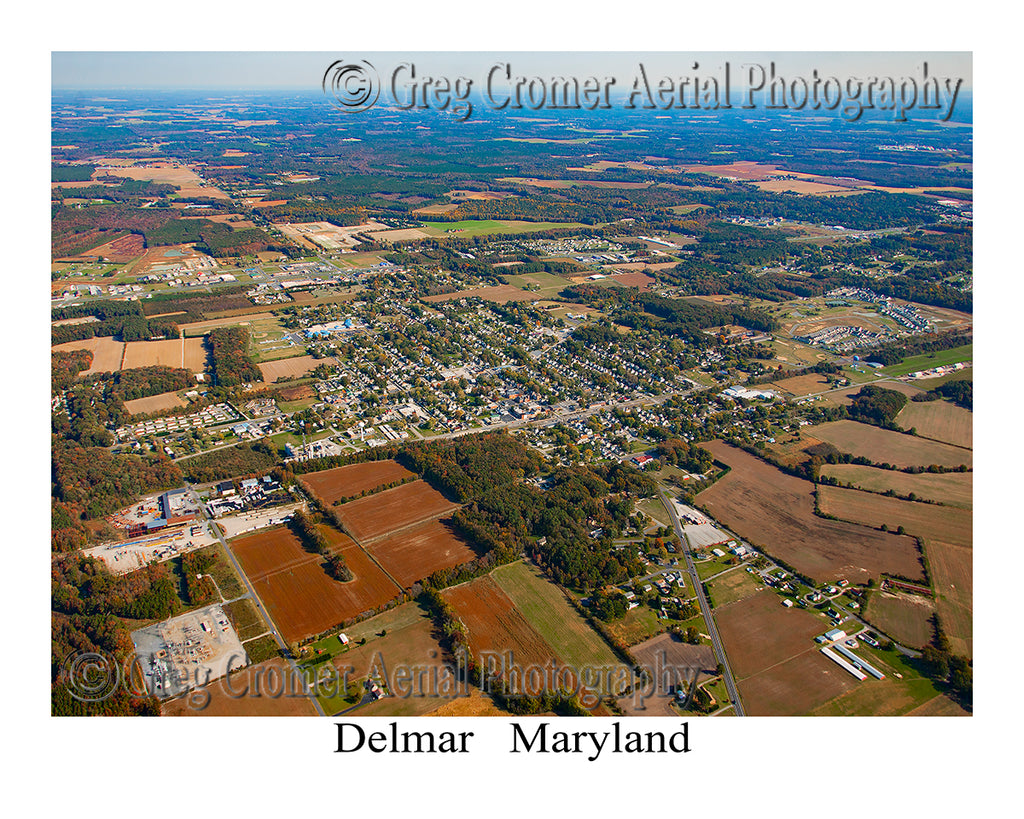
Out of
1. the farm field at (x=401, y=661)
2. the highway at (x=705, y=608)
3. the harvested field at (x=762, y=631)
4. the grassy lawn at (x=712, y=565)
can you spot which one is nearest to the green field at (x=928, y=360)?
the highway at (x=705, y=608)

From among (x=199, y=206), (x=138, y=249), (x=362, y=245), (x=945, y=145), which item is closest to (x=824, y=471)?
(x=362, y=245)

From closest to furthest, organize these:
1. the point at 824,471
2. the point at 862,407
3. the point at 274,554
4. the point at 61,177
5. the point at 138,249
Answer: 1. the point at 274,554
2. the point at 824,471
3. the point at 862,407
4. the point at 138,249
5. the point at 61,177

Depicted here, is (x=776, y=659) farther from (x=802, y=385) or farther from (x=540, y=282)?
(x=540, y=282)

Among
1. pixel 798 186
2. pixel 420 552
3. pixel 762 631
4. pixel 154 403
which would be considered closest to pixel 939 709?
pixel 762 631

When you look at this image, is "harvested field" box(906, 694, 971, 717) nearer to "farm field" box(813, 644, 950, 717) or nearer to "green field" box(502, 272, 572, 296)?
"farm field" box(813, 644, 950, 717)

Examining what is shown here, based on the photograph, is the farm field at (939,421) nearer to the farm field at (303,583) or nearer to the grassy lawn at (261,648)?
the farm field at (303,583)

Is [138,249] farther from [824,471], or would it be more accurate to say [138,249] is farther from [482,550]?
[824,471]

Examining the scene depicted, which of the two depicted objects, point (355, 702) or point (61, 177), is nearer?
point (355, 702)
